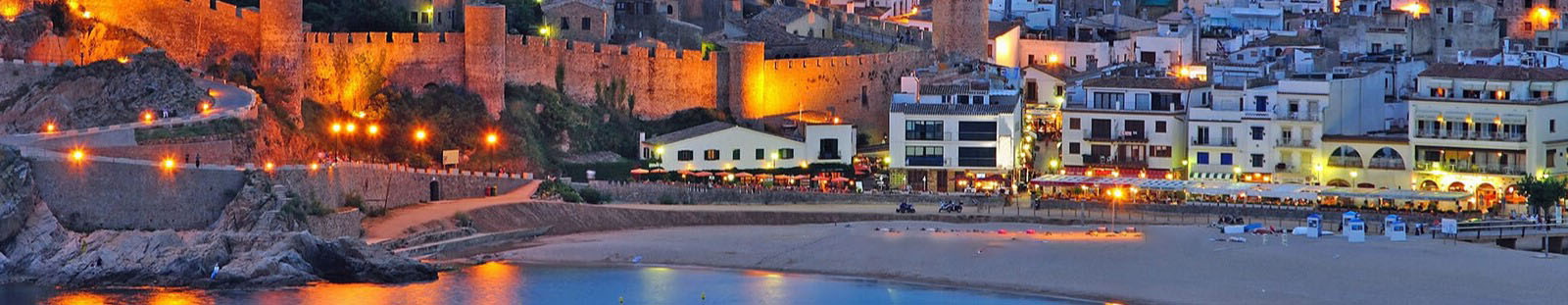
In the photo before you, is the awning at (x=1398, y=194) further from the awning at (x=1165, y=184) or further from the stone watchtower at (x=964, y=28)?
the stone watchtower at (x=964, y=28)

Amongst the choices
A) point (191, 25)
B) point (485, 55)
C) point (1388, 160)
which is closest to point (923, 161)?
point (485, 55)

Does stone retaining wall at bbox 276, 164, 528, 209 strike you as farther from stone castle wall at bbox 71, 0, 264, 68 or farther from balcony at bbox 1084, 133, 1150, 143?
balcony at bbox 1084, 133, 1150, 143

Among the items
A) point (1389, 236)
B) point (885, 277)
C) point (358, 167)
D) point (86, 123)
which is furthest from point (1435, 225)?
point (86, 123)

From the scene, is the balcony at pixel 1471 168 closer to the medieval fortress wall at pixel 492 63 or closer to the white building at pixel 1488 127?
the white building at pixel 1488 127

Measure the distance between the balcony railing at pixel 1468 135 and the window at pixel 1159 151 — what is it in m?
4.88

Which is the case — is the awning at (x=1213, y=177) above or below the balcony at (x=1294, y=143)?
below

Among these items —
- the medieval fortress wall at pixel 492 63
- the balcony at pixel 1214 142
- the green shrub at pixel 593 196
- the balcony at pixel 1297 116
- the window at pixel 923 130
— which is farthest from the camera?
the window at pixel 923 130

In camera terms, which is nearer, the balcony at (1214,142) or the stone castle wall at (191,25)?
the stone castle wall at (191,25)

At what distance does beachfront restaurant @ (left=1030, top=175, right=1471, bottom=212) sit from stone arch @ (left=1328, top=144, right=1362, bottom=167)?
2.90 ft

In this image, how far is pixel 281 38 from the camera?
65.9m

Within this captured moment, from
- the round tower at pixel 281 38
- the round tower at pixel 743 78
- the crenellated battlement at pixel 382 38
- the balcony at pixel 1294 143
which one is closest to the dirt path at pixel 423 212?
the crenellated battlement at pixel 382 38

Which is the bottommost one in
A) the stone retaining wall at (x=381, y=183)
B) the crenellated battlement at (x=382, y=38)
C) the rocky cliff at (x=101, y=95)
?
the stone retaining wall at (x=381, y=183)

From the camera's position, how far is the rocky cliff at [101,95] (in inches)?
2392

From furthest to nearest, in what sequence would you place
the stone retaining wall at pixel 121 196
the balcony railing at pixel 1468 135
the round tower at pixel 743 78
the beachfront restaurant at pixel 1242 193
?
1. the round tower at pixel 743 78
2. the balcony railing at pixel 1468 135
3. the beachfront restaurant at pixel 1242 193
4. the stone retaining wall at pixel 121 196
